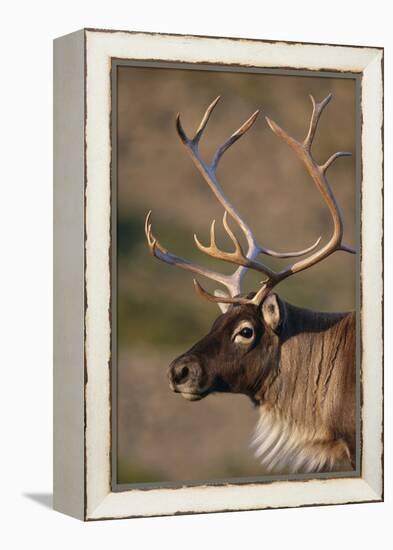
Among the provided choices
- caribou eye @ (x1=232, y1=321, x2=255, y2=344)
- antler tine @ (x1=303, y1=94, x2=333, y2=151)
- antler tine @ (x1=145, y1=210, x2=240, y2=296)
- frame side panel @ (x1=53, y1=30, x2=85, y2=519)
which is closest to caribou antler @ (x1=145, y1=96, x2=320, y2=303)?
antler tine @ (x1=145, y1=210, x2=240, y2=296)

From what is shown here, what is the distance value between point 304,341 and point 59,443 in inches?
56.8

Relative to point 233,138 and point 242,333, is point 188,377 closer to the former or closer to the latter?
point 242,333

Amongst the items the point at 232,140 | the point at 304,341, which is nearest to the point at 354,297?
the point at 304,341

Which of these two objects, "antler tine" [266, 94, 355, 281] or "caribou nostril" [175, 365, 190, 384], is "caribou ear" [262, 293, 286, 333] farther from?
"caribou nostril" [175, 365, 190, 384]

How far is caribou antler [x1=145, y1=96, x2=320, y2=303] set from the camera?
31.8 ft

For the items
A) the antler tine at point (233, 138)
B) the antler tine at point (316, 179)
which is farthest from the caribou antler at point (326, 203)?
the antler tine at point (233, 138)

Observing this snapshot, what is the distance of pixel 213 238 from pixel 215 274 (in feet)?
0.71

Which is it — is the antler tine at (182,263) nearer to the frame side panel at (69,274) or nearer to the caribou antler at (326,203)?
the caribou antler at (326,203)

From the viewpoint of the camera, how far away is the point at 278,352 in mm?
9938

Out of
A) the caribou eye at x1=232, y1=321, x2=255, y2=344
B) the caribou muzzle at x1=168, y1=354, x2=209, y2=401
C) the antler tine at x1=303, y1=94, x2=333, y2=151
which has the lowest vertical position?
the caribou muzzle at x1=168, y1=354, x2=209, y2=401

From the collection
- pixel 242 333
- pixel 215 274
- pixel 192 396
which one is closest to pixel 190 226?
pixel 215 274

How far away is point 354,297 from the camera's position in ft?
33.5

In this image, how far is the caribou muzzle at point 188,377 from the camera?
969 cm

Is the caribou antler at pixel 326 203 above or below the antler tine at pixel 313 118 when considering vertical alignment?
below
